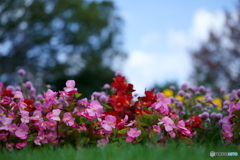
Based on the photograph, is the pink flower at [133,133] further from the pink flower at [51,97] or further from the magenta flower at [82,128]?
the pink flower at [51,97]

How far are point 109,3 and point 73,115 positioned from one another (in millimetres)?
18494

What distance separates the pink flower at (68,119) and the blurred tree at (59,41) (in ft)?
43.0

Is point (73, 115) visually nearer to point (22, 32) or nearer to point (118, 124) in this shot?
point (118, 124)

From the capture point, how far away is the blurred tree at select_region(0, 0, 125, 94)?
1595 cm

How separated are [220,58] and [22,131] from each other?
41.3ft

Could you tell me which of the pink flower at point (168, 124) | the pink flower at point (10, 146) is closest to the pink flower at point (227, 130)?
the pink flower at point (168, 124)

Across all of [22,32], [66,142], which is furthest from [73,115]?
[22,32]

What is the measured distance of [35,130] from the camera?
106 inches

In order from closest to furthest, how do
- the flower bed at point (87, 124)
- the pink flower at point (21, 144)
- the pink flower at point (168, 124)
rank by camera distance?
1. the pink flower at point (168, 124)
2. the flower bed at point (87, 124)
3. the pink flower at point (21, 144)

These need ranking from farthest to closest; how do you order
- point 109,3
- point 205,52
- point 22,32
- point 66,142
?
point 109,3 → point 22,32 → point 205,52 → point 66,142

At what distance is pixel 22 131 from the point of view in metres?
2.51

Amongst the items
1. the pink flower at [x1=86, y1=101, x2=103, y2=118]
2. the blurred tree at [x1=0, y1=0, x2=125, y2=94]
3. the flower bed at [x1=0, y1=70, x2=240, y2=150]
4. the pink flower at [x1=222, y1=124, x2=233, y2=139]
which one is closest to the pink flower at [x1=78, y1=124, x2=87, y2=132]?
the flower bed at [x1=0, y1=70, x2=240, y2=150]

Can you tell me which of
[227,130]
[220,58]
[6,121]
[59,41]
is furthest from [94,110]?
[59,41]

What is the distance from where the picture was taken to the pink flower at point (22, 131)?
2478 mm
